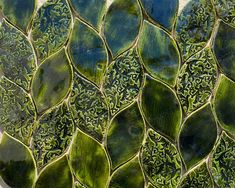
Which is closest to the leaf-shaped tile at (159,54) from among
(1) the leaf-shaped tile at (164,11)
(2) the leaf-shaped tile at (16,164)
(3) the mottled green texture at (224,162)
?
(1) the leaf-shaped tile at (164,11)

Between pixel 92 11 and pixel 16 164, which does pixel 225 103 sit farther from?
pixel 16 164

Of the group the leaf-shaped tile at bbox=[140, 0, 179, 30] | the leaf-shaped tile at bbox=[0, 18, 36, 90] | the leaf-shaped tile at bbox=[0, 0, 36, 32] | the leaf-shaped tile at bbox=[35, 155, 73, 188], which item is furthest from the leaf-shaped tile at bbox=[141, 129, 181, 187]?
the leaf-shaped tile at bbox=[0, 0, 36, 32]

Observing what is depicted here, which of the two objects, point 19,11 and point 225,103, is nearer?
point 225,103

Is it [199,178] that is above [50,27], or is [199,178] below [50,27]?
below

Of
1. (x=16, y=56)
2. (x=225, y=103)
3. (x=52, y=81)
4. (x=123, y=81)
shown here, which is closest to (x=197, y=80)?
(x=225, y=103)

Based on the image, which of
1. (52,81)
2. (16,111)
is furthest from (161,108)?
(16,111)

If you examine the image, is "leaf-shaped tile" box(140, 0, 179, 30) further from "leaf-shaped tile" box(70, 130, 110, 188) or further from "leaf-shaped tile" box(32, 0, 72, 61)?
"leaf-shaped tile" box(70, 130, 110, 188)

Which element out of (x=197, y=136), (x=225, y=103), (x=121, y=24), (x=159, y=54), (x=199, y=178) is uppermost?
(x=121, y=24)
